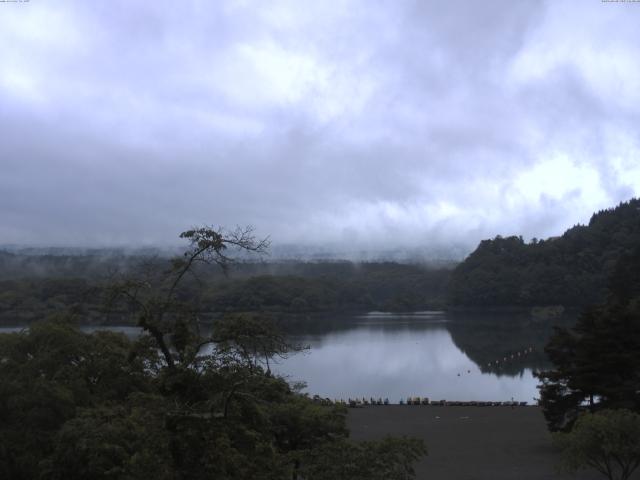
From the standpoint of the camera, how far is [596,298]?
72.0m

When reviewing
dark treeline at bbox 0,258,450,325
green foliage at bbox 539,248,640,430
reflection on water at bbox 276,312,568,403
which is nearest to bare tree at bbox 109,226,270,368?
green foliage at bbox 539,248,640,430

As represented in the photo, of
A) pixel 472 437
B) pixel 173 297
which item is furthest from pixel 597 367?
pixel 173 297

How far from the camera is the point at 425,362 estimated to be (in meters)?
38.7

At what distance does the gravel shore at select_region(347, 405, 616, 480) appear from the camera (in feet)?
43.5

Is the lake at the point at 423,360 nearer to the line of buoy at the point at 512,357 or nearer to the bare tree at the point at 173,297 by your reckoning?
the line of buoy at the point at 512,357

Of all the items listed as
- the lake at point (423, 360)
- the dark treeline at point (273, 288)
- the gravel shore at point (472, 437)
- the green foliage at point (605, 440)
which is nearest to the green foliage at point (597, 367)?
the gravel shore at point (472, 437)

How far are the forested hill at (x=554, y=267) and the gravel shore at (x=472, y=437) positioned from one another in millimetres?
56458

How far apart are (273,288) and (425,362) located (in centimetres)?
4419

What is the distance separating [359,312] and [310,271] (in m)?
46.2

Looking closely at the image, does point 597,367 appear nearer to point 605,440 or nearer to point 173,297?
point 605,440

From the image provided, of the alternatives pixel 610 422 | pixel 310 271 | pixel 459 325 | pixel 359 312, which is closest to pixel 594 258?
pixel 459 325

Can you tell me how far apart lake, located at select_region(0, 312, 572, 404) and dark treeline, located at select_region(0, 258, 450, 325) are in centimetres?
729

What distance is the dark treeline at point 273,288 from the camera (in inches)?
2511

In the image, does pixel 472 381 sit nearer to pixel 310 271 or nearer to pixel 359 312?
pixel 359 312
